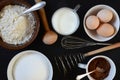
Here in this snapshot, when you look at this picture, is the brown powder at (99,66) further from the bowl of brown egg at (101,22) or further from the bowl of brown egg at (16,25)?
the bowl of brown egg at (16,25)

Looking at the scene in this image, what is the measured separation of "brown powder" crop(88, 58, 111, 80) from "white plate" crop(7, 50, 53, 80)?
13 centimetres

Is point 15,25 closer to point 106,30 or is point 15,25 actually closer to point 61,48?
point 61,48

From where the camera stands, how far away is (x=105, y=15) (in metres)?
0.87

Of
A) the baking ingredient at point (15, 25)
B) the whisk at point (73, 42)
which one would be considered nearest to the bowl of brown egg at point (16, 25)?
the baking ingredient at point (15, 25)

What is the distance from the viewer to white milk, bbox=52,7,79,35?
924 mm

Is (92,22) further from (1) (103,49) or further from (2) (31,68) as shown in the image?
(2) (31,68)

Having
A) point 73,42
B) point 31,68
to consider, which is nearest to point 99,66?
point 73,42

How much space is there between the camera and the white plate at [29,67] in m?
0.93

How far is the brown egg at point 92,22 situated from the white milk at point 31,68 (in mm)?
186

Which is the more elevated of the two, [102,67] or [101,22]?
[101,22]

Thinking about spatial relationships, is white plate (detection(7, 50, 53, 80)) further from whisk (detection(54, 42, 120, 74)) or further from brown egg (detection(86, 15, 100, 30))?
brown egg (detection(86, 15, 100, 30))

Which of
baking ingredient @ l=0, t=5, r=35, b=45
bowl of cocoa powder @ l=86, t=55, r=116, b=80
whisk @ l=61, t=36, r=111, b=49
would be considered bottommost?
bowl of cocoa powder @ l=86, t=55, r=116, b=80

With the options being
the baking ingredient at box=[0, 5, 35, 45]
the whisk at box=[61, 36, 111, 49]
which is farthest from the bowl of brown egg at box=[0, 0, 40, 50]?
the whisk at box=[61, 36, 111, 49]

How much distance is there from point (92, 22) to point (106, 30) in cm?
5
